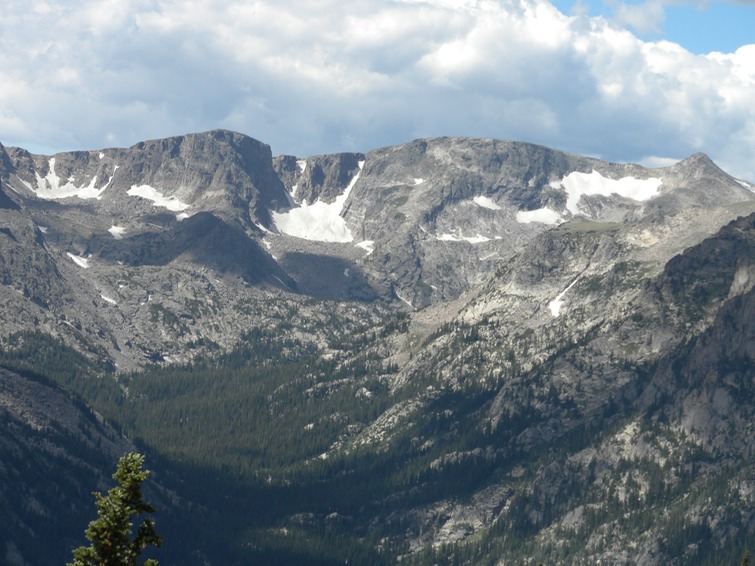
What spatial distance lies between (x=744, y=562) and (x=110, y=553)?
42034mm

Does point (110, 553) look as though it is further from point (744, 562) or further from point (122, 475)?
point (744, 562)

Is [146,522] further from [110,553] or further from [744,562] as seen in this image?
[744,562]

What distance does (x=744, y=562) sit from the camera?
295ft

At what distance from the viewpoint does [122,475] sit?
65375mm

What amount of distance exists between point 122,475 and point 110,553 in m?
4.09

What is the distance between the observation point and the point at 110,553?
6681 centimetres

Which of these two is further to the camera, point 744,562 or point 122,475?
point 744,562

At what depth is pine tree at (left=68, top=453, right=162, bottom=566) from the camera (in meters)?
65.4

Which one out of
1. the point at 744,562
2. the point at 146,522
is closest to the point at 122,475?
the point at 146,522

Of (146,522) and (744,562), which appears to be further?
(744,562)

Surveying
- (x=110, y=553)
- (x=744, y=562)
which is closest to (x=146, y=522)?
(x=110, y=553)

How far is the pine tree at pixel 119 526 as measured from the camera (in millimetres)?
65375

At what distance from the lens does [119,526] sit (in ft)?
217

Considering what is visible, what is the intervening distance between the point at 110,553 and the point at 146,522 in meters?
2.13
